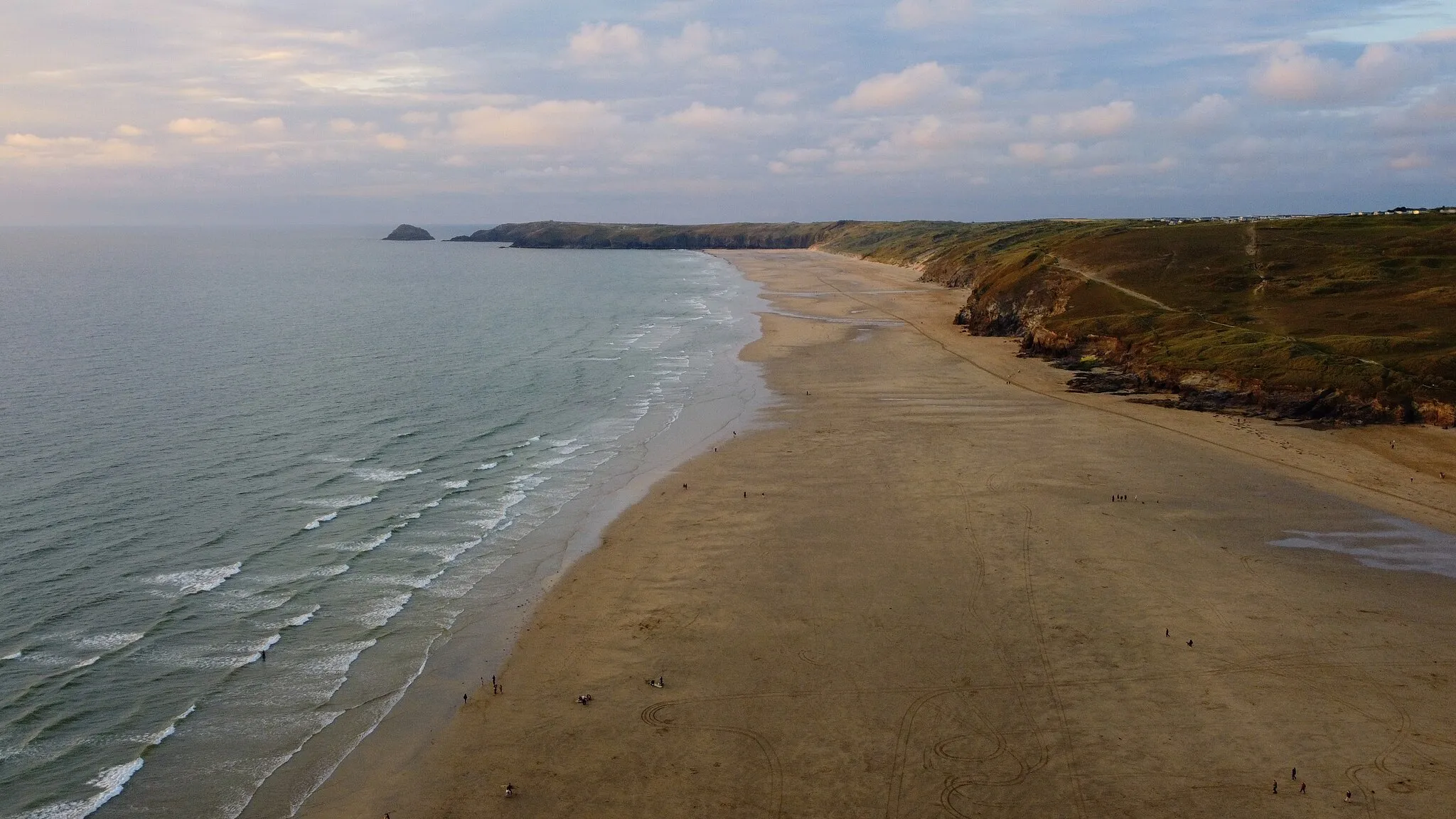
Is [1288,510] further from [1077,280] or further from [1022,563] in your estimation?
[1077,280]

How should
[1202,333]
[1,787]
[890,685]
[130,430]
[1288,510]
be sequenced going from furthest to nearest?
[1202,333] → [130,430] → [1288,510] → [890,685] → [1,787]

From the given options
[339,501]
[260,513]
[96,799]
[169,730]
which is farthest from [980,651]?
[260,513]

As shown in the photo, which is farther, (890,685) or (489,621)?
(489,621)

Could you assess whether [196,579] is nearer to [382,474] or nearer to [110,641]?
[110,641]

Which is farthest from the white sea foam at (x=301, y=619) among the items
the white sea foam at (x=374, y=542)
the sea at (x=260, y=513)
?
the white sea foam at (x=374, y=542)

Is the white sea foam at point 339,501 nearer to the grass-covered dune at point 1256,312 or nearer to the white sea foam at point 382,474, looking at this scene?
the white sea foam at point 382,474

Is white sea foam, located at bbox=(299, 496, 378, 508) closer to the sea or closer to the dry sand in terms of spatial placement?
the sea

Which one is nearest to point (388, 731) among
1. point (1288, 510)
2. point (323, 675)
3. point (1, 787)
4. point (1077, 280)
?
point (323, 675)
